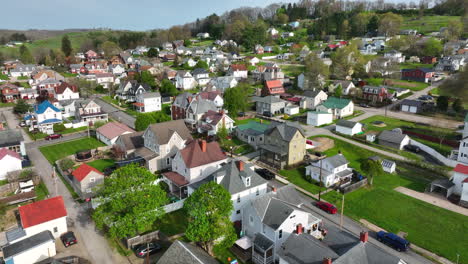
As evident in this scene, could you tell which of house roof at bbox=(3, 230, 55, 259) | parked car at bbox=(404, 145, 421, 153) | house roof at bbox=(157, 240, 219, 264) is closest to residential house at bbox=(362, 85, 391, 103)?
parked car at bbox=(404, 145, 421, 153)

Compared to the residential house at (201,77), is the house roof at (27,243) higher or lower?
lower

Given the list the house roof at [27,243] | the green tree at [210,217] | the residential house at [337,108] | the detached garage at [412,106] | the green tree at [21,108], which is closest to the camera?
the green tree at [210,217]

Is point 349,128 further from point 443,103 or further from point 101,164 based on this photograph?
point 101,164

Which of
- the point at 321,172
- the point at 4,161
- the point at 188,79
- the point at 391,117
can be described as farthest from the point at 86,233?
the point at 188,79

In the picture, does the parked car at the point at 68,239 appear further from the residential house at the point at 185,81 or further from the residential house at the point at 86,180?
the residential house at the point at 185,81

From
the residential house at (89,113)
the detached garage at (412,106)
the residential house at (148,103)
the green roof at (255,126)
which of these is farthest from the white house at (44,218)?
the detached garage at (412,106)
